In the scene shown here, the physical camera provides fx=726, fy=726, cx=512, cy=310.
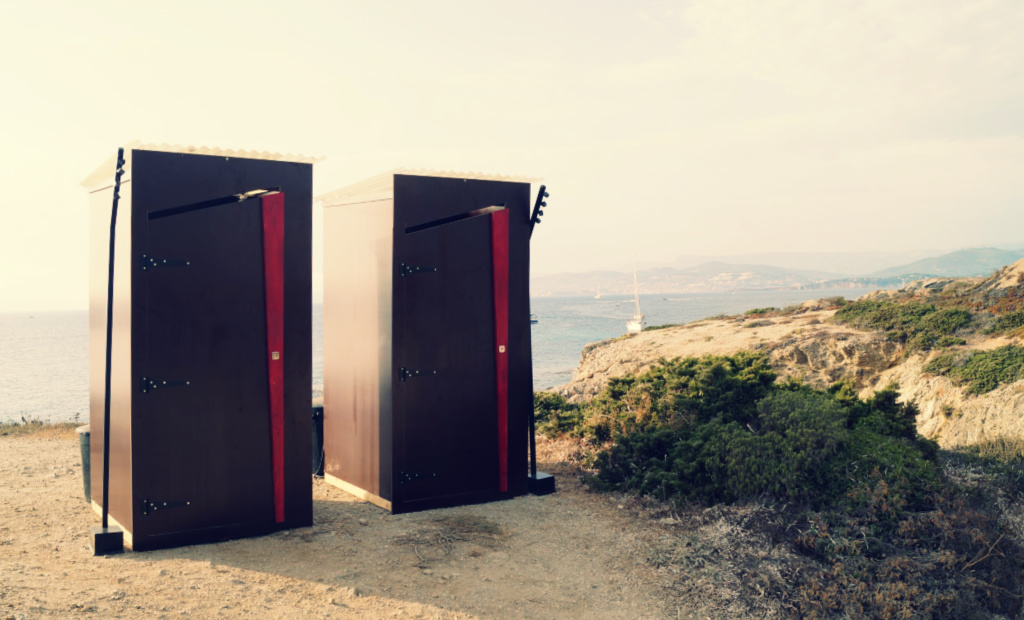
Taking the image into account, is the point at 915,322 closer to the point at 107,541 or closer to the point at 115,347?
the point at 115,347

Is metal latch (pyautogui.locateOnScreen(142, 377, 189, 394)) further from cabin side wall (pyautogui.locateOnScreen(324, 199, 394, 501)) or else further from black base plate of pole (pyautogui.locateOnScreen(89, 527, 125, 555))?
cabin side wall (pyautogui.locateOnScreen(324, 199, 394, 501))

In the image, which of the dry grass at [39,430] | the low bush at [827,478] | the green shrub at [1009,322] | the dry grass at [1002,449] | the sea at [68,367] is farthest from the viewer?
the sea at [68,367]

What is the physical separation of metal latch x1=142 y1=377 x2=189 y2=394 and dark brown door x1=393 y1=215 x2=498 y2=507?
74.0 inches

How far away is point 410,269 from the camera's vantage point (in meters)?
6.92

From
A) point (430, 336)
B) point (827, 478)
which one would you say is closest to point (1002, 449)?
point (827, 478)

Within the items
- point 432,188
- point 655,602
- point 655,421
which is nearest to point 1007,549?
point 655,602

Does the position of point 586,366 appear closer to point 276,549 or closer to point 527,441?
point 527,441

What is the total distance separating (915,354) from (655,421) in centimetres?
849

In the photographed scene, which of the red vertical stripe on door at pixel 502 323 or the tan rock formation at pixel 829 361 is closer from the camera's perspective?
the red vertical stripe on door at pixel 502 323

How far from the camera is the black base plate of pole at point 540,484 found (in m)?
7.70

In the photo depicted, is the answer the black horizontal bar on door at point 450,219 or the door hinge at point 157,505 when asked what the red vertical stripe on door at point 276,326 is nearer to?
the door hinge at point 157,505

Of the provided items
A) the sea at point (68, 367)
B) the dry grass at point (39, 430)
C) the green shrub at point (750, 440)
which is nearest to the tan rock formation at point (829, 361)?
the green shrub at point (750, 440)

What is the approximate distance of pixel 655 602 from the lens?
5.26m

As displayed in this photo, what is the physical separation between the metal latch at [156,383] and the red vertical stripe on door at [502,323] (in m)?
3.00
